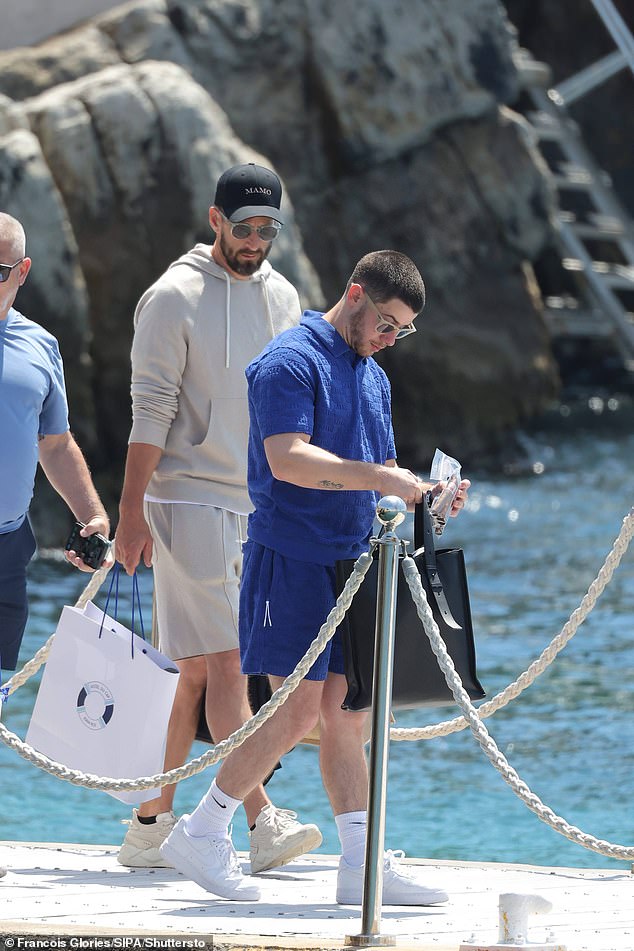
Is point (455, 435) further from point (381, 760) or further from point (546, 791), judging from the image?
point (381, 760)

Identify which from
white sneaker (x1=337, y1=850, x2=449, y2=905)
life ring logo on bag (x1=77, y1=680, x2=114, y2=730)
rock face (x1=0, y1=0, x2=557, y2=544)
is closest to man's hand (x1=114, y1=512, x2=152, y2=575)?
life ring logo on bag (x1=77, y1=680, x2=114, y2=730)

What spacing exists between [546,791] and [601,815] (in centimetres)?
43

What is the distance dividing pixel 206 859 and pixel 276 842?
535 millimetres

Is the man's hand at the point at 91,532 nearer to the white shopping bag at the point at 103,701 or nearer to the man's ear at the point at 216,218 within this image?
the white shopping bag at the point at 103,701

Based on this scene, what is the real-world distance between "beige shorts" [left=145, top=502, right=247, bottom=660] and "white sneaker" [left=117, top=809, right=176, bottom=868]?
0.50 m

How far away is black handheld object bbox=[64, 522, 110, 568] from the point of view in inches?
186

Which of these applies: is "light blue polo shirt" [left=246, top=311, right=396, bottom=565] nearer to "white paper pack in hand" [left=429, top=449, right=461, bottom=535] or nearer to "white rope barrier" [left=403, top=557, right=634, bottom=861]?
"white paper pack in hand" [left=429, top=449, right=461, bottom=535]

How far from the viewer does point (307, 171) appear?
62.8 ft

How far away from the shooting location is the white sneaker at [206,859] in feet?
13.9

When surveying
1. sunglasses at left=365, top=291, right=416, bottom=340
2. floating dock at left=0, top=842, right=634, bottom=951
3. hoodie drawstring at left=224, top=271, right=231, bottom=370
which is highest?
hoodie drawstring at left=224, top=271, right=231, bottom=370

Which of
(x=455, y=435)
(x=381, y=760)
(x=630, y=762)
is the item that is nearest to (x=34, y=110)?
(x=455, y=435)

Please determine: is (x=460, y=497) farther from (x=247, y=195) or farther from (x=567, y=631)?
(x=247, y=195)

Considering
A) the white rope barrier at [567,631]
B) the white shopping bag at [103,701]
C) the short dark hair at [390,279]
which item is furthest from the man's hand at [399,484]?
the white shopping bag at [103,701]

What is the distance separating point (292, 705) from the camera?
4.18 m
